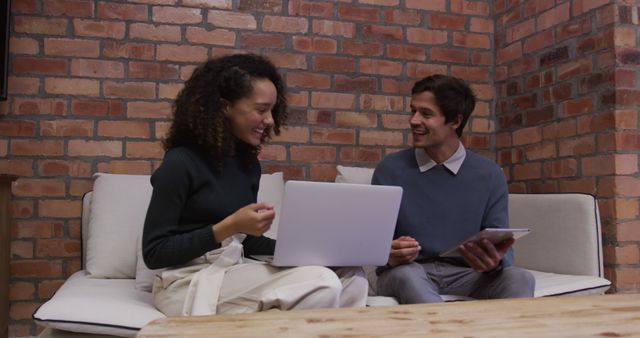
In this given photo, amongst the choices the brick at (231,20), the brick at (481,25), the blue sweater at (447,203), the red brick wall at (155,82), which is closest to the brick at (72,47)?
the red brick wall at (155,82)

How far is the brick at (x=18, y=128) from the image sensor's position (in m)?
2.48

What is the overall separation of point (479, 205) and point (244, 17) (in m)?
1.26

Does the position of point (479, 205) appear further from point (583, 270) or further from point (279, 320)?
point (279, 320)

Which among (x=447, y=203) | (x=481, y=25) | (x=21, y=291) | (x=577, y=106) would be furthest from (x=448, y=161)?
(x=21, y=291)

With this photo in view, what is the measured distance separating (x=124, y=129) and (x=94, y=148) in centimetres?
14

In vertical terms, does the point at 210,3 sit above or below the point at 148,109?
above

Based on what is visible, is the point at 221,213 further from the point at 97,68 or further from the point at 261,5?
the point at 261,5

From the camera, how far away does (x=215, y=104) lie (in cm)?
181

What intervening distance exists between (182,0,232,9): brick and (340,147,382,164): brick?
2.54 feet

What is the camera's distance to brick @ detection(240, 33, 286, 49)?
8.99ft

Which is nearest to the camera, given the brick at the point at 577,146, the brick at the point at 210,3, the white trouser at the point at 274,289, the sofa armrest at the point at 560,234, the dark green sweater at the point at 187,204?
the white trouser at the point at 274,289

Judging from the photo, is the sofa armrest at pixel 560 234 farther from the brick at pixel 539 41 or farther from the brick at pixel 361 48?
the brick at pixel 361 48

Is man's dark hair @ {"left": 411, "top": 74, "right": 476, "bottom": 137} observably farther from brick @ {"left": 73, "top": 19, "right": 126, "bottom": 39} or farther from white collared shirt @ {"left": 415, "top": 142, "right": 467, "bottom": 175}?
brick @ {"left": 73, "top": 19, "right": 126, "bottom": 39}

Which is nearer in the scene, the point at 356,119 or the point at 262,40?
the point at 262,40
